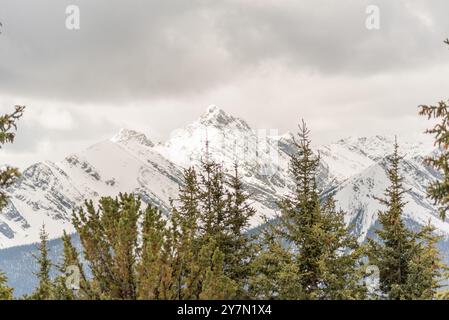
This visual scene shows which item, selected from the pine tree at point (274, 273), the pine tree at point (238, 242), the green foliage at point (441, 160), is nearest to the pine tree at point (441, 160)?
the green foliage at point (441, 160)

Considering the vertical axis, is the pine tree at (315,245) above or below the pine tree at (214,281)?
above

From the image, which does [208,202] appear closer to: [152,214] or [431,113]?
[431,113]

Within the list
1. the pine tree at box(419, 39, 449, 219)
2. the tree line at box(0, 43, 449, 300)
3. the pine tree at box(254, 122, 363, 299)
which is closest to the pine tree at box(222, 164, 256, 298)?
the tree line at box(0, 43, 449, 300)

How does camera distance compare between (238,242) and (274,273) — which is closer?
(274,273)

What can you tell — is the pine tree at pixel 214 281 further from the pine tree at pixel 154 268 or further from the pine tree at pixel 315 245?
the pine tree at pixel 315 245

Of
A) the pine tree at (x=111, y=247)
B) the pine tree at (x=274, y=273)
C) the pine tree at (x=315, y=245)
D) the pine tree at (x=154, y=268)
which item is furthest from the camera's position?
the pine tree at (x=315, y=245)

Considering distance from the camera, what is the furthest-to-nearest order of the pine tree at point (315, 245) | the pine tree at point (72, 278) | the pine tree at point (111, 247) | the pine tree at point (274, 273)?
the pine tree at point (315, 245)
the pine tree at point (274, 273)
the pine tree at point (72, 278)
the pine tree at point (111, 247)

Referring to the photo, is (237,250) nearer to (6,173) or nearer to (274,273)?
(274,273)

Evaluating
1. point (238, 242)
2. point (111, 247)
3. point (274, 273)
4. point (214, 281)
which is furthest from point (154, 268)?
point (238, 242)

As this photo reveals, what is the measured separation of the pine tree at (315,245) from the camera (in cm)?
2134

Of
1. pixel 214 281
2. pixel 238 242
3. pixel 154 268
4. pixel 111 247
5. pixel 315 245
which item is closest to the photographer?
pixel 154 268

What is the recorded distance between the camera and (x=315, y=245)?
2278 centimetres

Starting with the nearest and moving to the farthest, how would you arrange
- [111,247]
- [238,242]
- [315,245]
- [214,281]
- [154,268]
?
[154,268] → [214,281] → [111,247] → [315,245] → [238,242]

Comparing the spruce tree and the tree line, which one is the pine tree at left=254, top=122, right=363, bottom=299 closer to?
the tree line
